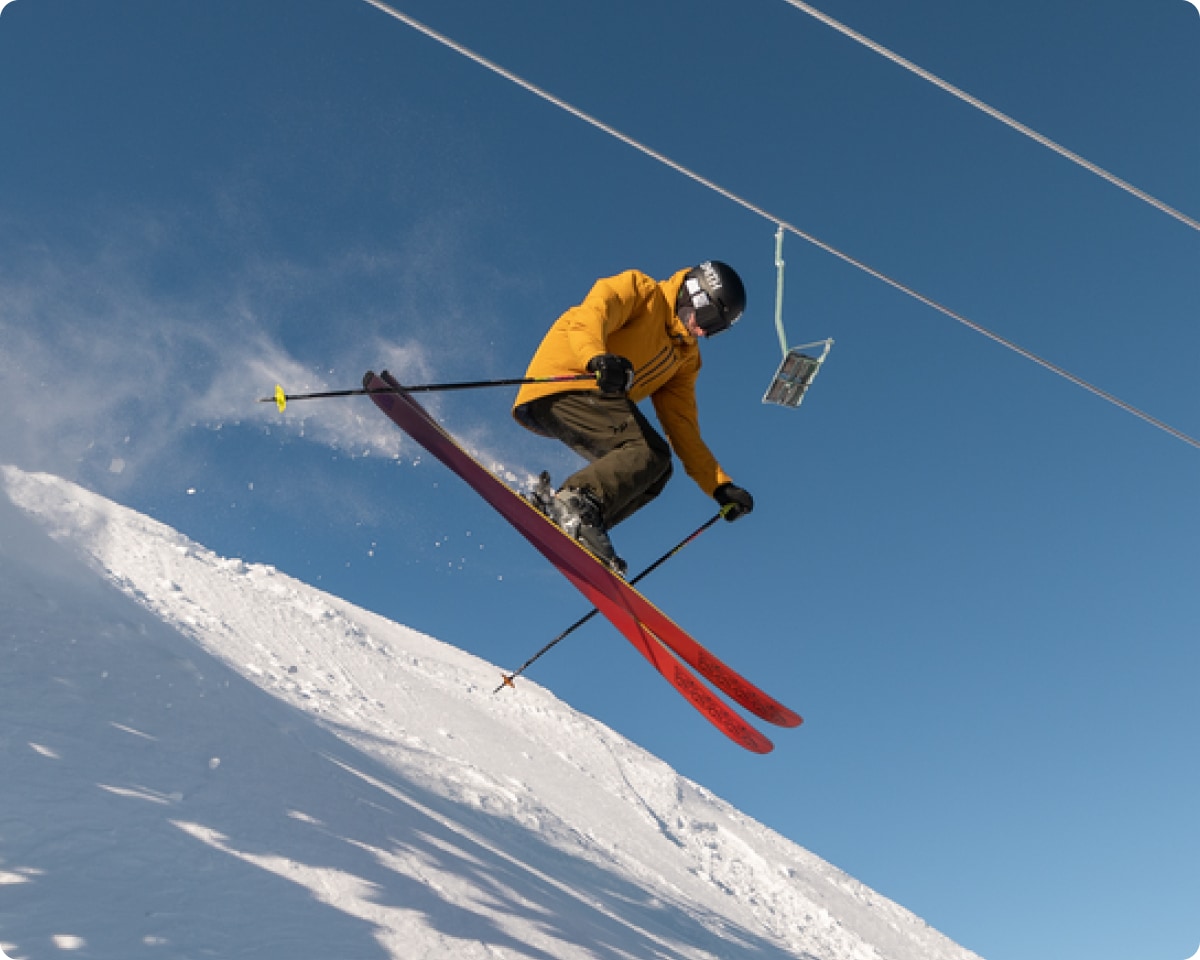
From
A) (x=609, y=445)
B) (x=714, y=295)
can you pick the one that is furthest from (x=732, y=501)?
(x=714, y=295)

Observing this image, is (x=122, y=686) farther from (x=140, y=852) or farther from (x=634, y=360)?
(x=634, y=360)

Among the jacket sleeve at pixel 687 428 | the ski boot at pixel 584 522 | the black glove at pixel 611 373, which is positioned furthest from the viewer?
the jacket sleeve at pixel 687 428

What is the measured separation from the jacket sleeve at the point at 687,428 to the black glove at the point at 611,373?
3.86ft

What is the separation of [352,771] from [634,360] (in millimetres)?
3551

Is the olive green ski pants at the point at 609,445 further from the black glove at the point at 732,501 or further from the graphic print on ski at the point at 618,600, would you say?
the black glove at the point at 732,501

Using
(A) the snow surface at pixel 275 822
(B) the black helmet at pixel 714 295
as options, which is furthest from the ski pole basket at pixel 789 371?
(A) the snow surface at pixel 275 822

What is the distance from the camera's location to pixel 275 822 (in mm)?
4223

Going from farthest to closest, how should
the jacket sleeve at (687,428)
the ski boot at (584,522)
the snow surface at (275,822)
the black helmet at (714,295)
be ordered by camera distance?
1. the jacket sleeve at (687,428)
2. the black helmet at (714,295)
3. the ski boot at (584,522)
4. the snow surface at (275,822)

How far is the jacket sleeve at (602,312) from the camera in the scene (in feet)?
14.8

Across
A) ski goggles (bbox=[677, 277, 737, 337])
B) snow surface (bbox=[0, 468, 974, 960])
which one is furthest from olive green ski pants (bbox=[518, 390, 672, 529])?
snow surface (bbox=[0, 468, 974, 960])

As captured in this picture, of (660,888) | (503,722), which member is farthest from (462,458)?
(503,722)

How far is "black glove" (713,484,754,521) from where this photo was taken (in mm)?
5492

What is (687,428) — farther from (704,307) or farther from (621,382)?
(621,382)

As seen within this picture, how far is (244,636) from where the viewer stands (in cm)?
1245
